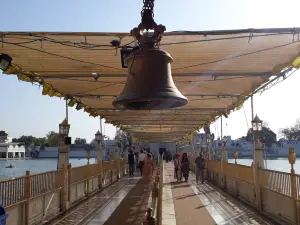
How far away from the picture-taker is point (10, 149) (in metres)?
96.8

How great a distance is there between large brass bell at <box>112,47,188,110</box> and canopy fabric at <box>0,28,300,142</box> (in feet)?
10.8

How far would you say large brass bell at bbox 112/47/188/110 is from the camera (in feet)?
10.5

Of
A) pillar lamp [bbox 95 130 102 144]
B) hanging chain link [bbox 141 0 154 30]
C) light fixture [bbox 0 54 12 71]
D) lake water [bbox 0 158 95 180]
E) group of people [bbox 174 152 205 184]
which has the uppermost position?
light fixture [bbox 0 54 12 71]

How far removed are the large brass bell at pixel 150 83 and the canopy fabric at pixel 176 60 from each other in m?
3.30

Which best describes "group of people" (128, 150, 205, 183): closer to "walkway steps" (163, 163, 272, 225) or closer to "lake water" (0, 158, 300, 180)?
"walkway steps" (163, 163, 272, 225)

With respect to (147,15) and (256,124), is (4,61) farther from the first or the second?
(256,124)

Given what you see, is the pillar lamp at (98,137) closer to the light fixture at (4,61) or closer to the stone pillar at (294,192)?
the light fixture at (4,61)

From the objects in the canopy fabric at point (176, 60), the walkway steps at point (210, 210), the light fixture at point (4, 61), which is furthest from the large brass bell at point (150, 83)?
the walkway steps at point (210, 210)

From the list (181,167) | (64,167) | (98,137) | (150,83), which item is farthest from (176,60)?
(181,167)

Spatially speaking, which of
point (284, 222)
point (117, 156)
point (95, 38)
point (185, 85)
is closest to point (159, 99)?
point (95, 38)

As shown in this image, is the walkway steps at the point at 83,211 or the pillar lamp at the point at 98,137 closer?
the walkway steps at the point at 83,211

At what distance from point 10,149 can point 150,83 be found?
10061cm

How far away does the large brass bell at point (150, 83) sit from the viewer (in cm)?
321

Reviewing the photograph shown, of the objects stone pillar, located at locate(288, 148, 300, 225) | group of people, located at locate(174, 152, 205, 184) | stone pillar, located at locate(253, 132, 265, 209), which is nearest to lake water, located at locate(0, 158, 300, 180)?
group of people, located at locate(174, 152, 205, 184)
